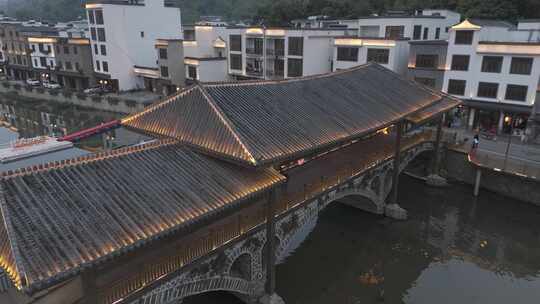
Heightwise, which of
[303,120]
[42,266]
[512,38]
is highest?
[512,38]

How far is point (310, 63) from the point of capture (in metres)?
62.0

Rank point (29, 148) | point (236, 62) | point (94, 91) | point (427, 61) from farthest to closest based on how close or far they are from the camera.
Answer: point (94, 91), point (236, 62), point (427, 61), point (29, 148)

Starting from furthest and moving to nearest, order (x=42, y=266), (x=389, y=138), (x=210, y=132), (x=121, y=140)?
(x=121, y=140) < (x=389, y=138) < (x=210, y=132) < (x=42, y=266)

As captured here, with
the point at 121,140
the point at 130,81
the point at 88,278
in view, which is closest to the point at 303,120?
the point at 88,278

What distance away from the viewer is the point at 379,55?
54625mm

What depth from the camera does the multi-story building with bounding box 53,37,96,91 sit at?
257 ft

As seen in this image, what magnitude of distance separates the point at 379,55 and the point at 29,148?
1782 inches

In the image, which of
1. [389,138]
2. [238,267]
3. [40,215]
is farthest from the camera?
[389,138]

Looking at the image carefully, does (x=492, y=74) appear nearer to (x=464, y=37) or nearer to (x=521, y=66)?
(x=521, y=66)

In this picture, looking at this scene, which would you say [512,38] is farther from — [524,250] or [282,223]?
[282,223]

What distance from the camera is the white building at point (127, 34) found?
71.0 m

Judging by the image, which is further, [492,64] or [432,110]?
[492,64]

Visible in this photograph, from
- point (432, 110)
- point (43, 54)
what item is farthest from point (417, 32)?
point (43, 54)

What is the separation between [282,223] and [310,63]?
147 feet
